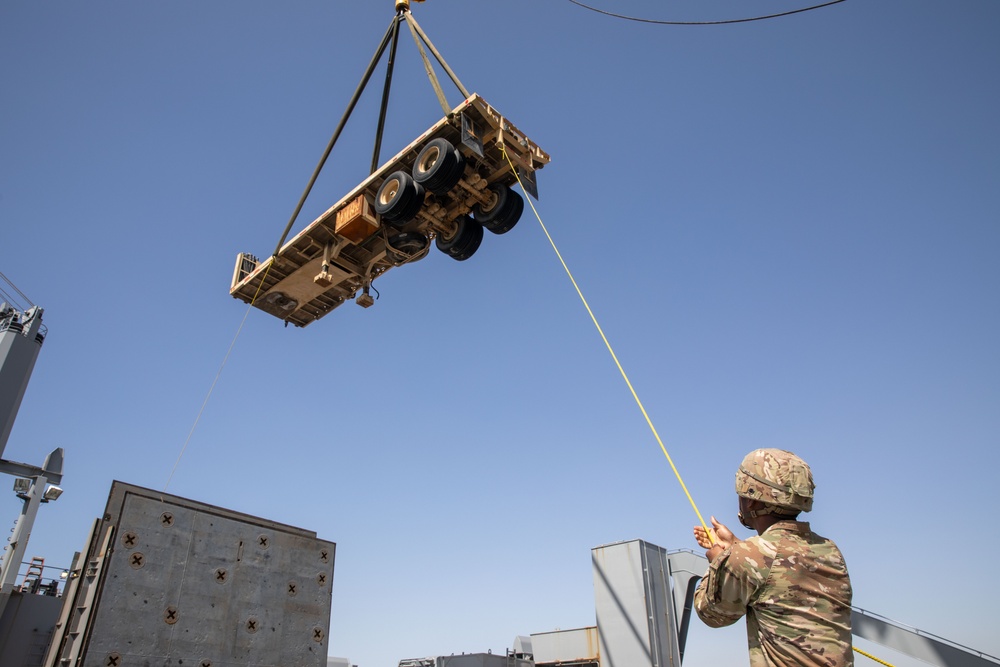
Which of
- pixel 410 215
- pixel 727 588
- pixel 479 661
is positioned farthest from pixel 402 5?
pixel 479 661

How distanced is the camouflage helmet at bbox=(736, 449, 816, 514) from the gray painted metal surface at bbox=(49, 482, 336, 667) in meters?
7.59

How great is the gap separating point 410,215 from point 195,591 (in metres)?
7.50

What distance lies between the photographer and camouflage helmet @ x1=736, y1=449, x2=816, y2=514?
2512 millimetres

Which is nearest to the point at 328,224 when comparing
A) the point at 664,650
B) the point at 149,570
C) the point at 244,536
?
the point at 244,536

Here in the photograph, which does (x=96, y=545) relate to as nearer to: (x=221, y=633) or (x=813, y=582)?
(x=221, y=633)

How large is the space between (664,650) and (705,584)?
293 inches

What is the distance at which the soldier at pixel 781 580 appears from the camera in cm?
230

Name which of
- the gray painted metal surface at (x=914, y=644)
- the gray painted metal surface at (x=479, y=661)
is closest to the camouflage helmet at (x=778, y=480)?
the gray painted metal surface at (x=914, y=644)

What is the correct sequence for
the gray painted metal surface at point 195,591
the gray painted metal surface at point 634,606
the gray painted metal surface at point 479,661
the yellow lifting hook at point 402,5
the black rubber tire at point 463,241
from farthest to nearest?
the gray painted metal surface at point 479,661 < the yellow lifting hook at point 402,5 < the black rubber tire at point 463,241 < the gray painted metal surface at point 634,606 < the gray painted metal surface at point 195,591

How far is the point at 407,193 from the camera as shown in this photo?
1223 cm

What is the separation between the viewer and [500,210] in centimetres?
1260

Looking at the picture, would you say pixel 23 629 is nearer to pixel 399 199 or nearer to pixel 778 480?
pixel 399 199

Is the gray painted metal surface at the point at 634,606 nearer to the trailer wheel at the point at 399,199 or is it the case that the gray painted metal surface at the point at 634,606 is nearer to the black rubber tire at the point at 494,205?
the black rubber tire at the point at 494,205

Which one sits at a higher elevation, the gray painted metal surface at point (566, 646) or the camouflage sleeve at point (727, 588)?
the gray painted metal surface at point (566, 646)
